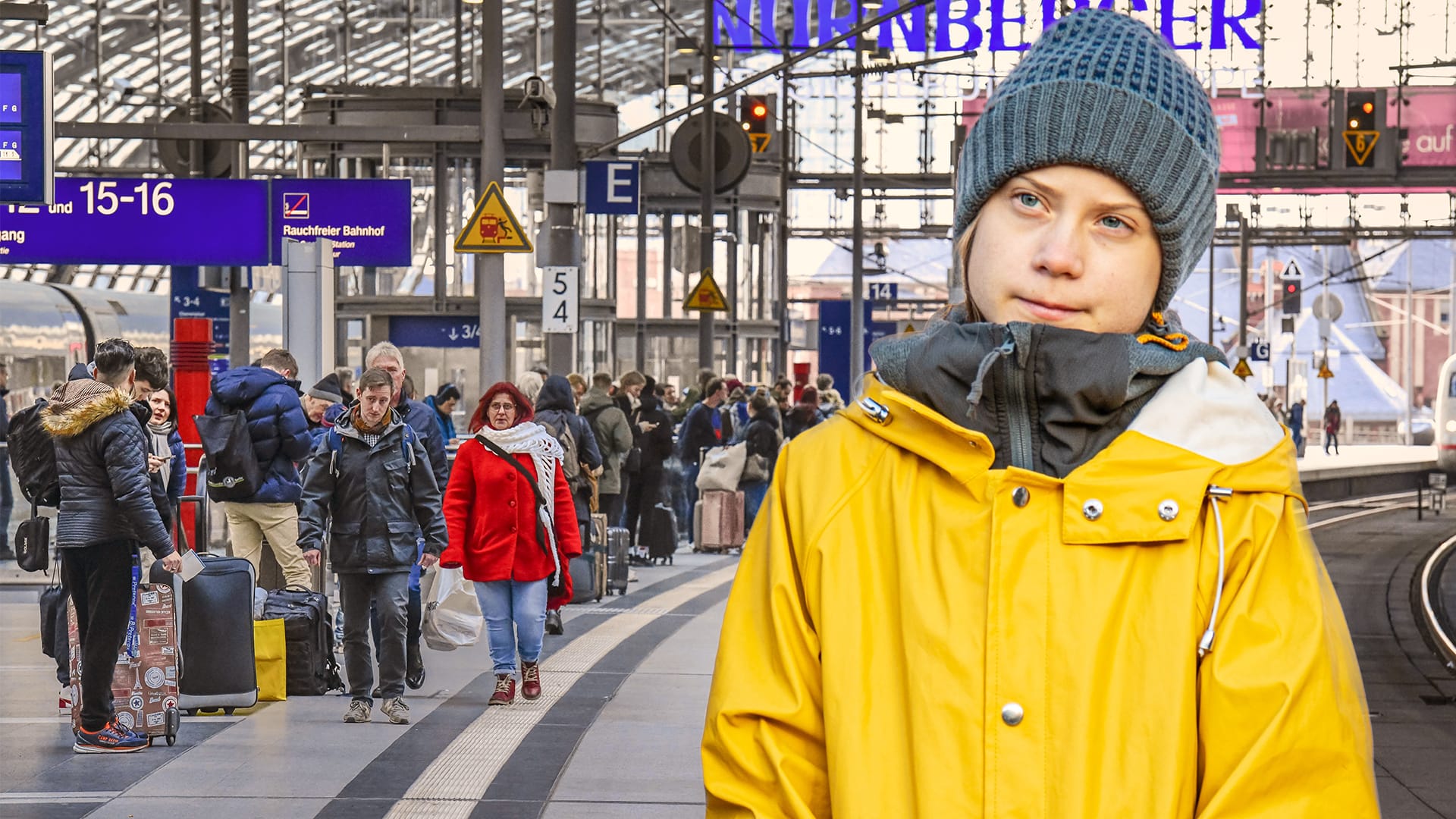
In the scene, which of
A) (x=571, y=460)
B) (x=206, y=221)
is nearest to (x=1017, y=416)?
(x=571, y=460)

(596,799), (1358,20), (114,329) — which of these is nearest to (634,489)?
(596,799)

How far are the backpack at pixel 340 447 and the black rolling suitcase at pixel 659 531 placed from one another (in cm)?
874

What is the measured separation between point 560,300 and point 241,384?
5.53 m

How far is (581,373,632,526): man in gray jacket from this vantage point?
1652 centimetres

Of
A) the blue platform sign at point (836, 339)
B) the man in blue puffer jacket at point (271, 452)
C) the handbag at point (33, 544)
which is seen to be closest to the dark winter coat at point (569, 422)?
the man in blue puffer jacket at point (271, 452)

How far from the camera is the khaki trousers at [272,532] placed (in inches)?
452

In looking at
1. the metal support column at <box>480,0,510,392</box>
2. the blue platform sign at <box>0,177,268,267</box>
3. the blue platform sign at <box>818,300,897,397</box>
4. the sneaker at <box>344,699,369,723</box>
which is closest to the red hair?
the sneaker at <box>344,699,369,723</box>

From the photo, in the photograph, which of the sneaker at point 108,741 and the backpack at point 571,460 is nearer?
the sneaker at point 108,741

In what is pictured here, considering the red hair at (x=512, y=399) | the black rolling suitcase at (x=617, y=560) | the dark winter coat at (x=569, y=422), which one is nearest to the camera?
the red hair at (x=512, y=399)

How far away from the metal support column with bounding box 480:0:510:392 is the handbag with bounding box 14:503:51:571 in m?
6.63

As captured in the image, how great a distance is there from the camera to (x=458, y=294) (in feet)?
104

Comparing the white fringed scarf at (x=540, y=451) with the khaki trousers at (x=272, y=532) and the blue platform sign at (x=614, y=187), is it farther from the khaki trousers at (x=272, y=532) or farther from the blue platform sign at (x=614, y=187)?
the blue platform sign at (x=614, y=187)

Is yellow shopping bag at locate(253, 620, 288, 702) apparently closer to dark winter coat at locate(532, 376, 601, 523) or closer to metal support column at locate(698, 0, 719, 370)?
dark winter coat at locate(532, 376, 601, 523)

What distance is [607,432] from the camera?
54.2 ft
